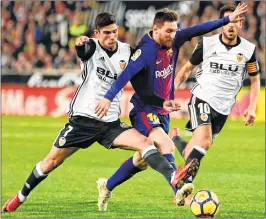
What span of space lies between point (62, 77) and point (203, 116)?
16656 mm

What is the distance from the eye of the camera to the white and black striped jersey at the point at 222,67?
1052cm

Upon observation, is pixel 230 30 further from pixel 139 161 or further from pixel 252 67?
pixel 139 161

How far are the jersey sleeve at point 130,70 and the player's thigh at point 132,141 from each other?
560 millimetres

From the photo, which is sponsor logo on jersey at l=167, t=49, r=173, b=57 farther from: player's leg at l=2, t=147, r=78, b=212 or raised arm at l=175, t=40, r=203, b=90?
player's leg at l=2, t=147, r=78, b=212

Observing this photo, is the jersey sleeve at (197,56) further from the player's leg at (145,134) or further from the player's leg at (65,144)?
the player's leg at (65,144)

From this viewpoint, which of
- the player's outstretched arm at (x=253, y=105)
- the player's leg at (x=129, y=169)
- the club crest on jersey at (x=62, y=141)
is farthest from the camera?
the player's outstretched arm at (x=253, y=105)

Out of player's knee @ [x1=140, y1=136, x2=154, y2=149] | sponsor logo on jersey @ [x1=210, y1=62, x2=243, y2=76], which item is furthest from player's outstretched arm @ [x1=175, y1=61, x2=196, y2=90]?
player's knee @ [x1=140, y1=136, x2=154, y2=149]

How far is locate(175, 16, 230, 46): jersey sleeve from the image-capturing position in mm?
8609

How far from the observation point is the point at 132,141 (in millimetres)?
8555

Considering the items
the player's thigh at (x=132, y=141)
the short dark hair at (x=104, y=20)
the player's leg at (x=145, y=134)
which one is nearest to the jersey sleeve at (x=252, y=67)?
the player's leg at (x=145, y=134)

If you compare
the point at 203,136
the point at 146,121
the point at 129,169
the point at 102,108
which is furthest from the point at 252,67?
the point at 102,108

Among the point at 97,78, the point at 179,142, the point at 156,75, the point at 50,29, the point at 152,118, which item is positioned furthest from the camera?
the point at 50,29

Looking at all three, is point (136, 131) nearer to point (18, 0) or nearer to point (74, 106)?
point (74, 106)

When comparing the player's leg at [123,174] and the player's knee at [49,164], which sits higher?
the player's knee at [49,164]
